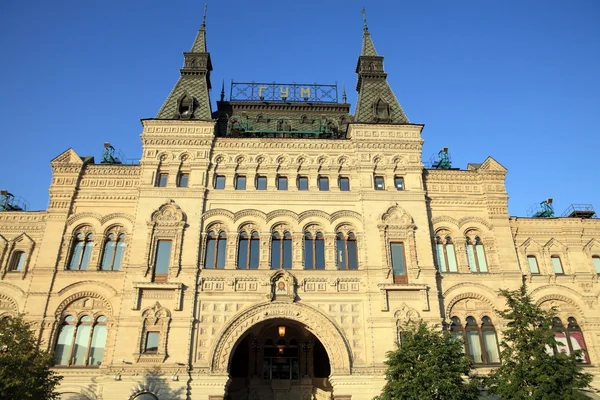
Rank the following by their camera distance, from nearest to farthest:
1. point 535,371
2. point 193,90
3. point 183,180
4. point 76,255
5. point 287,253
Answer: point 535,371
point 287,253
point 76,255
point 183,180
point 193,90

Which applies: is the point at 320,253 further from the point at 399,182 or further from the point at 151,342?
the point at 151,342

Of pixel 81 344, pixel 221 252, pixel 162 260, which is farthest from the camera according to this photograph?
pixel 221 252

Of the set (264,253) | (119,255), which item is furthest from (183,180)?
(264,253)

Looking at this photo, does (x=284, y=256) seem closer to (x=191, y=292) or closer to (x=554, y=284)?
(x=191, y=292)

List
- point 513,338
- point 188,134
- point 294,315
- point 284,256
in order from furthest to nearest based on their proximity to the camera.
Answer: point 188,134, point 284,256, point 294,315, point 513,338

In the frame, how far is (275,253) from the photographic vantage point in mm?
31531

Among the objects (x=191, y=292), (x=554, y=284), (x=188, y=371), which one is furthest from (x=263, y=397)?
(x=554, y=284)

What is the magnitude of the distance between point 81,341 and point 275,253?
13124 mm

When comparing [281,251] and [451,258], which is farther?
[451,258]

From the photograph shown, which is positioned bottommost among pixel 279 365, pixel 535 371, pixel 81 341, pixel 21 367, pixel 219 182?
pixel 535 371

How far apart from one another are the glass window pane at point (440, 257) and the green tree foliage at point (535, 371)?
7351 millimetres

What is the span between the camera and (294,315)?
29.4 metres

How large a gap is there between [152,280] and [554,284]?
26.9 meters

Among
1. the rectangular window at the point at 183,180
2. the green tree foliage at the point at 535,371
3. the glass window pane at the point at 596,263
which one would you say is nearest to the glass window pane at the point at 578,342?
the glass window pane at the point at 596,263
